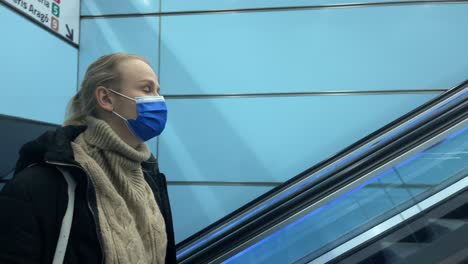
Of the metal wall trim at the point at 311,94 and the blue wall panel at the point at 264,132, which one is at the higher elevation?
the metal wall trim at the point at 311,94

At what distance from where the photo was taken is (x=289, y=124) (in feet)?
8.36

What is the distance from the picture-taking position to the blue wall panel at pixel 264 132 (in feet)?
8.17

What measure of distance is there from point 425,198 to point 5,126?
226 cm

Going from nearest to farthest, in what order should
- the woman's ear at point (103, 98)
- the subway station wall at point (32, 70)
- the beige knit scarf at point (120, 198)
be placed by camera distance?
1. the beige knit scarf at point (120, 198)
2. the woman's ear at point (103, 98)
3. the subway station wall at point (32, 70)

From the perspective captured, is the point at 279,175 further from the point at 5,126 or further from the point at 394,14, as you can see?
the point at 5,126

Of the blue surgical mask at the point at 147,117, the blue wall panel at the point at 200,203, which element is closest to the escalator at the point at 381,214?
the blue wall panel at the point at 200,203

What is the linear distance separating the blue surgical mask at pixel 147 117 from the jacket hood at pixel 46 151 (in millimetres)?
201

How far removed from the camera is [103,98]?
1.04m

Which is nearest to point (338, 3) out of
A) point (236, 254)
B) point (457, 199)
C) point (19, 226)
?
point (457, 199)

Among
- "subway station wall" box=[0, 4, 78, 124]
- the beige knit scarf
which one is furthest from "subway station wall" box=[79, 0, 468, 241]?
the beige knit scarf

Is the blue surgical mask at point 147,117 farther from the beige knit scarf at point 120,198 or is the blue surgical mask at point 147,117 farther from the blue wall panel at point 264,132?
the blue wall panel at point 264,132

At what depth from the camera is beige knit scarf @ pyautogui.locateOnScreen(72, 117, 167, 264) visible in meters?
0.88

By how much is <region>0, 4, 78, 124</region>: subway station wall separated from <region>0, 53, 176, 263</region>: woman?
49.4 inches

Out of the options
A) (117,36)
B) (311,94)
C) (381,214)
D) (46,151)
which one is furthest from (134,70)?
(117,36)
